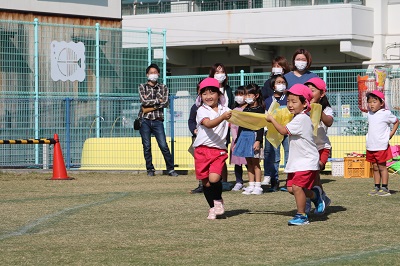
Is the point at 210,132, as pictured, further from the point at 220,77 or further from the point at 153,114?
the point at 153,114

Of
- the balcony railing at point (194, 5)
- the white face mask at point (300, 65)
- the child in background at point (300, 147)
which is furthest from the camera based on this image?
the balcony railing at point (194, 5)

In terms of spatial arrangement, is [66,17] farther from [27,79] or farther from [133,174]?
[133,174]

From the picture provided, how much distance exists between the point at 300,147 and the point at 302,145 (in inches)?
1.2

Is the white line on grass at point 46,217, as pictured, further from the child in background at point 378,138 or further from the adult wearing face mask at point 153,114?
the adult wearing face mask at point 153,114

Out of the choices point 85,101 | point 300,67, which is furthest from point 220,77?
point 85,101

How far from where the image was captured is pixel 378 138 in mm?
14227

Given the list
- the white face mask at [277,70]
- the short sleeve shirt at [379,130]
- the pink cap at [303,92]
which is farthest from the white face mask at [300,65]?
the pink cap at [303,92]

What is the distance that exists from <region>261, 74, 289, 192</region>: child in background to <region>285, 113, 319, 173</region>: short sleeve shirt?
3.46 m

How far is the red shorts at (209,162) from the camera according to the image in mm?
11445

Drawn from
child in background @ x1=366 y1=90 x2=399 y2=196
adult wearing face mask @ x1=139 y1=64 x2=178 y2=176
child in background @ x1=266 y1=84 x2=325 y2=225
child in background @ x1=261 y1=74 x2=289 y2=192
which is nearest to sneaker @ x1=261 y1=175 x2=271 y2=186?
child in background @ x1=261 y1=74 x2=289 y2=192

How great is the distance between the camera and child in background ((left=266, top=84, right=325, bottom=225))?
35.2ft

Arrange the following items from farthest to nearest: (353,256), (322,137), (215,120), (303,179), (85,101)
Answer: (85,101) < (322,137) < (215,120) < (303,179) < (353,256)

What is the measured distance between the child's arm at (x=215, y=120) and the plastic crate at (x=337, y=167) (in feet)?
25.3

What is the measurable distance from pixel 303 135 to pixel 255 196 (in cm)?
349
